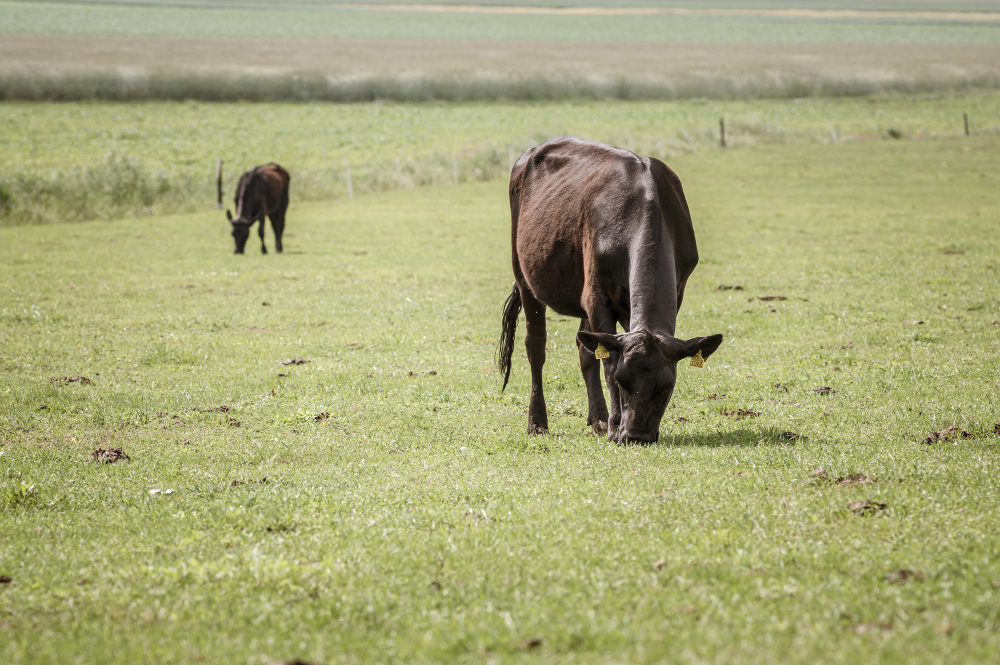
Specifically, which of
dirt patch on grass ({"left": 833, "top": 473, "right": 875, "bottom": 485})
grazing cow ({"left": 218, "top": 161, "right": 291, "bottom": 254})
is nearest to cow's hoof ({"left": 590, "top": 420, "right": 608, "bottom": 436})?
dirt patch on grass ({"left": 833, "top": 473, "right": 875, "bottom": 485})

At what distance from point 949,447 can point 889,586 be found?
3334 mm

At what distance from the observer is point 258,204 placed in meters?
25.8

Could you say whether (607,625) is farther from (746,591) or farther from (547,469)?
(547,469)

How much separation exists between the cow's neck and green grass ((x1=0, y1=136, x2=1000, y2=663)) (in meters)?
1.11

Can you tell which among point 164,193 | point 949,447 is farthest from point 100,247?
point 949,447

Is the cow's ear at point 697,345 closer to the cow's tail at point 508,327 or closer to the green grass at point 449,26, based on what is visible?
the cow's tail at point 508,327

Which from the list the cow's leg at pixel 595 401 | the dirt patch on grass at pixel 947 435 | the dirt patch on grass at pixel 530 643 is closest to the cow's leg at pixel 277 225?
the cow's leg at pixel 595 401

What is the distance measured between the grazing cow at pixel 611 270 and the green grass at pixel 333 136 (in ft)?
85.0

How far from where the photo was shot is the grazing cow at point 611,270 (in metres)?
8.13

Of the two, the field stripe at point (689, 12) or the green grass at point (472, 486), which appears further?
the field stripe at point (689, 12)

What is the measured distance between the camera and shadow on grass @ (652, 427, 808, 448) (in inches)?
330

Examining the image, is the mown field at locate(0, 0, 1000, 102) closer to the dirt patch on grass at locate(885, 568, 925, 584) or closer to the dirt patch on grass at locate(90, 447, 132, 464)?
the dirt patch on grass at locate(90, 447, 132, 464)

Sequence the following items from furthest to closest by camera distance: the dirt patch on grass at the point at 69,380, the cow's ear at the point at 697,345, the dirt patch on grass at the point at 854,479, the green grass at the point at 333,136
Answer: the green grass at the point at 333,136 < the dirt patch on grass at the point at 69,380 < the cow's ear at the point at 697,345 < the dirt patch on grass at the point at 854,479

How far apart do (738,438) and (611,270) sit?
76.5 inches
